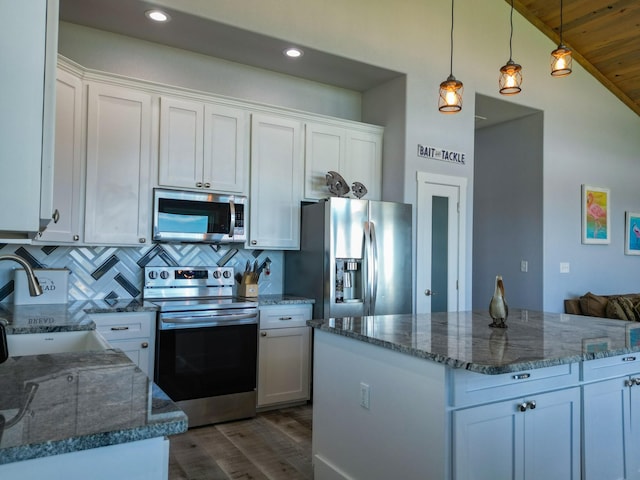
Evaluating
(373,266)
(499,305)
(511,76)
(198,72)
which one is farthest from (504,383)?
(198,72)

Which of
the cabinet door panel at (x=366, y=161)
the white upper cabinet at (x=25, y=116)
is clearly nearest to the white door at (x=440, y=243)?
the cabinet door panel at (x=366, y=161)

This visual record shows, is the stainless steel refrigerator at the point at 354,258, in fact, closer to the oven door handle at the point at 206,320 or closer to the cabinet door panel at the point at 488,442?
the oven door handle at the point at 206,320

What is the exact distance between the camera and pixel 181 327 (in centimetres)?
331

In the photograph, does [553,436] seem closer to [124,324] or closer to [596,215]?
[124,324]

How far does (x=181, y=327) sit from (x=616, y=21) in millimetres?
5265

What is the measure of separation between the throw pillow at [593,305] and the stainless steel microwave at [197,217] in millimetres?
3796

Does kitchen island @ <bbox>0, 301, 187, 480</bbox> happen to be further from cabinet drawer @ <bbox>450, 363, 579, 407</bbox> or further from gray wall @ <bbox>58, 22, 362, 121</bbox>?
gray wall @ <bbox>58, 22, 362, 121</bbox>

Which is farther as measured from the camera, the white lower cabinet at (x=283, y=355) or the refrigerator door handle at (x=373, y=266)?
the refrigerator door handle at (x=373, y=266)

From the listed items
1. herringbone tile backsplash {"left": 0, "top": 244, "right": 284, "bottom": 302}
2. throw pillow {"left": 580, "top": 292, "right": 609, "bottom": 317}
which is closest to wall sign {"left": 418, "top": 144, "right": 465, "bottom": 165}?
herringbone tile backsplash {"left": 0, "top": 244, "right": 284, "bottom": 302}

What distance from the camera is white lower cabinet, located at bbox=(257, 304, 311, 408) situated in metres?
3.74

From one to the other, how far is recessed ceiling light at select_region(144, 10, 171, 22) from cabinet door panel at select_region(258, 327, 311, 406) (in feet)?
7.91

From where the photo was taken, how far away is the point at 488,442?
1863 millimetres

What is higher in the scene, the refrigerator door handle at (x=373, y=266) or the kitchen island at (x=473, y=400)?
the refrigerator door handle at (x=373, y=266)

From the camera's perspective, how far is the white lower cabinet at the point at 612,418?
2.20m
